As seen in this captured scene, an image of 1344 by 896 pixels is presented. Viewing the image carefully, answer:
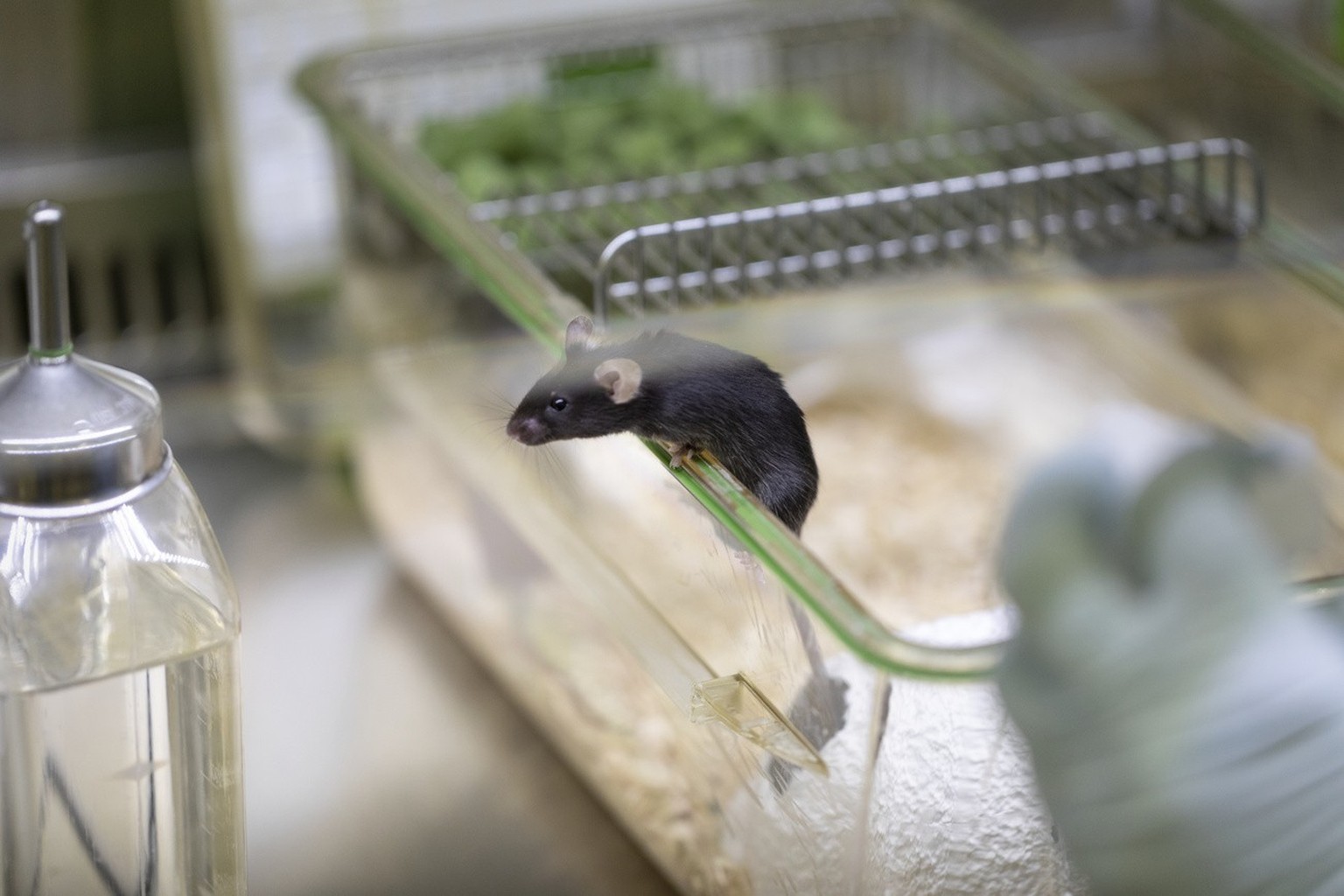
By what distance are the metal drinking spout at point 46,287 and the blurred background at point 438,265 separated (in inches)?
6.4

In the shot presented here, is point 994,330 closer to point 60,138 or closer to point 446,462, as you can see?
point 446,462

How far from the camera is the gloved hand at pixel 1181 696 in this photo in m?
0.37

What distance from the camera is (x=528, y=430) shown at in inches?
20.2

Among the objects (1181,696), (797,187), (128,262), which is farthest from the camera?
(128,262)

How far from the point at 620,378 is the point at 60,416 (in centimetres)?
17

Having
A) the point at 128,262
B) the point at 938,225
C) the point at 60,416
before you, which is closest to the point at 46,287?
the point at 60,416

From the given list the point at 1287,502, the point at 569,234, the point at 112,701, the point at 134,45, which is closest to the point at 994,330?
the point at 569,234

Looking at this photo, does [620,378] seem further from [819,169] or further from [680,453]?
[819,169]

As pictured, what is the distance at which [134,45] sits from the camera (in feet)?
4.34

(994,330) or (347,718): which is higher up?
(994,330)

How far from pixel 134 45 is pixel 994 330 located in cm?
90

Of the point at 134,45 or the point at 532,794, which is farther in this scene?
the point at 134,45

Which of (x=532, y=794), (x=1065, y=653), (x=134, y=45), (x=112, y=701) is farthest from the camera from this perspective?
(x=134, y=45)

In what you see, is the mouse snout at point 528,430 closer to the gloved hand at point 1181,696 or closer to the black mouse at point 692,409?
the black mouse at point 692,409
